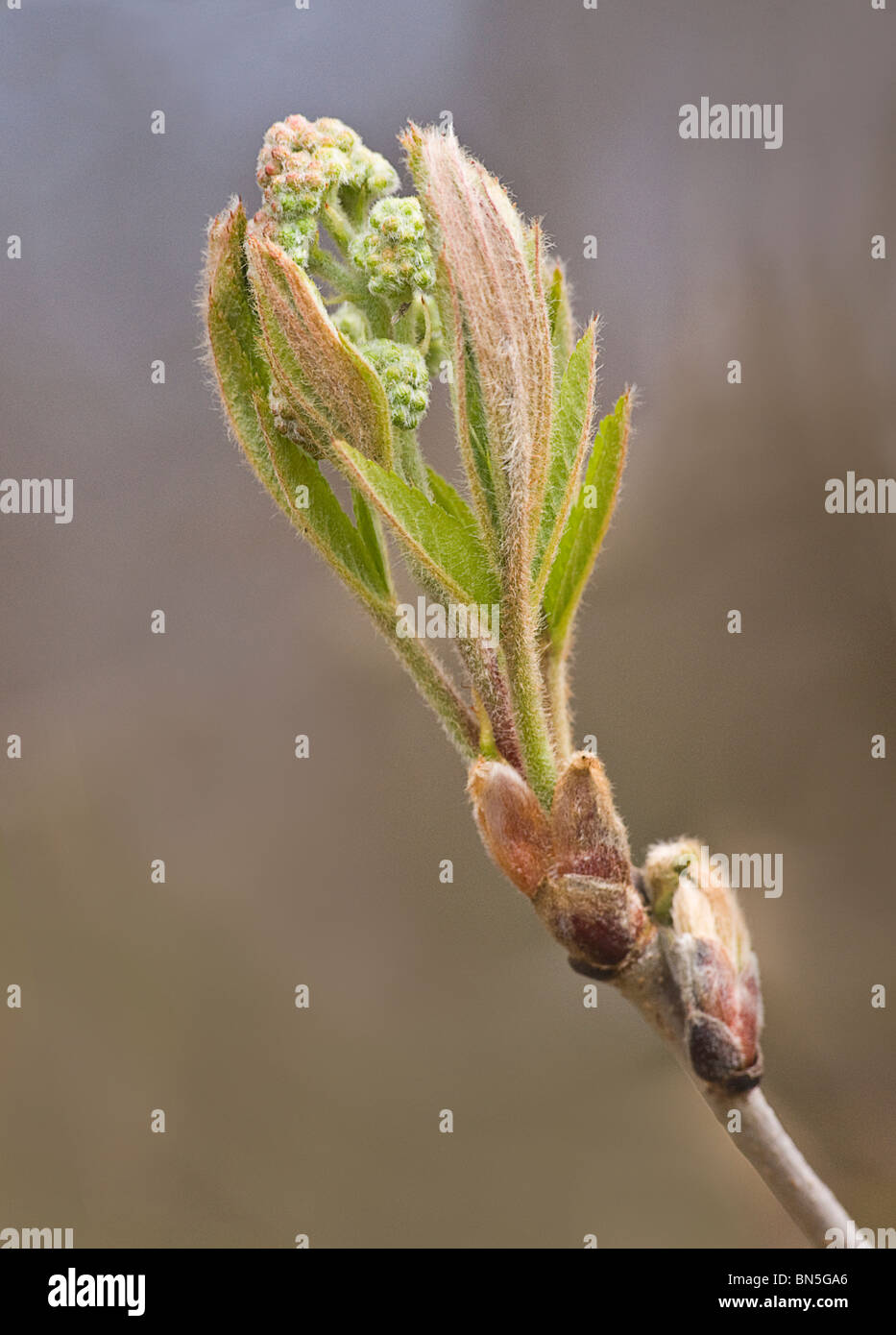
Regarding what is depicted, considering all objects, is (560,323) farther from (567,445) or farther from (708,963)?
(708,963)

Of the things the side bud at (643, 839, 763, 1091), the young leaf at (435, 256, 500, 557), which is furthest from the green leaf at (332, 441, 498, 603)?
the side bud at (643, 839, 763, 1091)

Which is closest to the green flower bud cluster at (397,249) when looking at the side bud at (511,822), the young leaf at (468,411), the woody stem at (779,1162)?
the young leaf at (468,411)

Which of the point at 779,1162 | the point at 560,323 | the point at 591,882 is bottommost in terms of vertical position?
the point at 779,1162

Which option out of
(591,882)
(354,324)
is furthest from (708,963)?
(354,324)

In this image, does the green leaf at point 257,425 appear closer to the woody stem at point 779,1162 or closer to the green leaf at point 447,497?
the green leaf at point 447,497

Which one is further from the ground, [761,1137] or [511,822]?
[511,822]

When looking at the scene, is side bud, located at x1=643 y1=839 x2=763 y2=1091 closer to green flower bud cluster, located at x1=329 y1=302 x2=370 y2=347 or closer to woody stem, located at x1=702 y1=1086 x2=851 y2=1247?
woody stem, located at x1=702 y1=1086 x2=851 y2=1247
